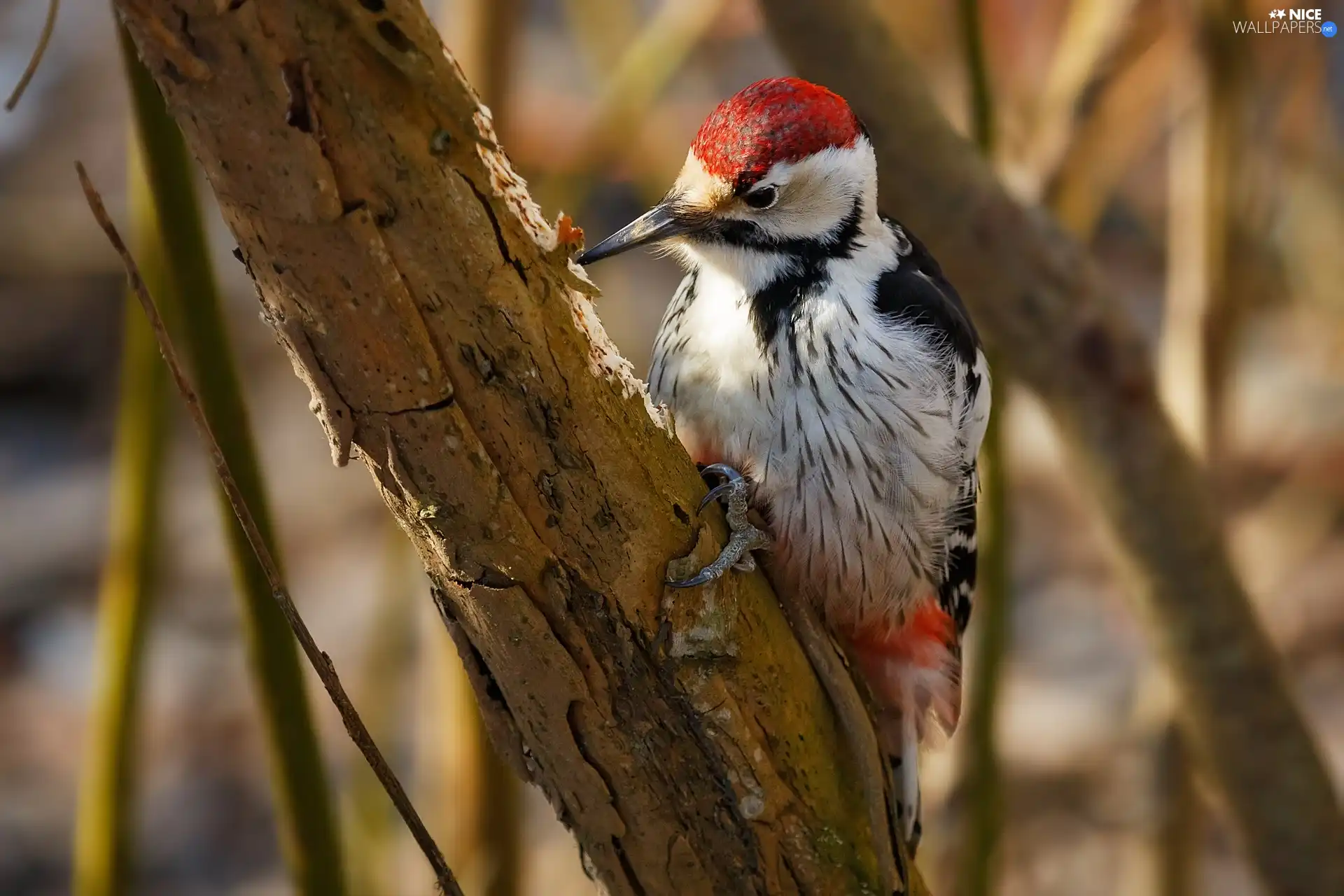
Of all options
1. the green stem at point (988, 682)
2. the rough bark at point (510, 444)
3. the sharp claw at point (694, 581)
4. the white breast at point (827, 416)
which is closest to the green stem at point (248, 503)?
the rough bark at point (510, 444)

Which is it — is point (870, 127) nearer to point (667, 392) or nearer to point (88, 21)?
point (667, 392)

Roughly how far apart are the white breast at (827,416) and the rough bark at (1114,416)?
0.14 metres

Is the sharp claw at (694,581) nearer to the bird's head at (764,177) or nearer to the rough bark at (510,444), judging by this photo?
the rough bark at (510,444)

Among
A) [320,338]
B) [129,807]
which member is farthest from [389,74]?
[129,807]

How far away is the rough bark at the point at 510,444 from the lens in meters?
0.76

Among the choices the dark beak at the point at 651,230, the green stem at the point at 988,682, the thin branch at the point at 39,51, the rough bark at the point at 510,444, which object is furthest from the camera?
the green stem at the point at 988,682

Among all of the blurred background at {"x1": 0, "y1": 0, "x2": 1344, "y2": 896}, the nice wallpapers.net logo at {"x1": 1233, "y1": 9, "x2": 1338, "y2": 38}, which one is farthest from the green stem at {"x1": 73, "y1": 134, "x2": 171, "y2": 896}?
the nice wallpapers.net logo at {"x1": 1233, "y1": 9, "x2": 1338, "y2": 38}

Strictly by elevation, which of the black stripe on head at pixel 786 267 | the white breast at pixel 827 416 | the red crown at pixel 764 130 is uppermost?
the red crown at pixel 764 130

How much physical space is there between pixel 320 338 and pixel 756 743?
0.51m

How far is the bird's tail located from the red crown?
1.84ft

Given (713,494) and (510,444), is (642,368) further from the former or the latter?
(510,444)

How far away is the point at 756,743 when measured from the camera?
1.10m

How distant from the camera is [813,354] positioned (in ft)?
4.40

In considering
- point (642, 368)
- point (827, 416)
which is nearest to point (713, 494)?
point (827, 416)
